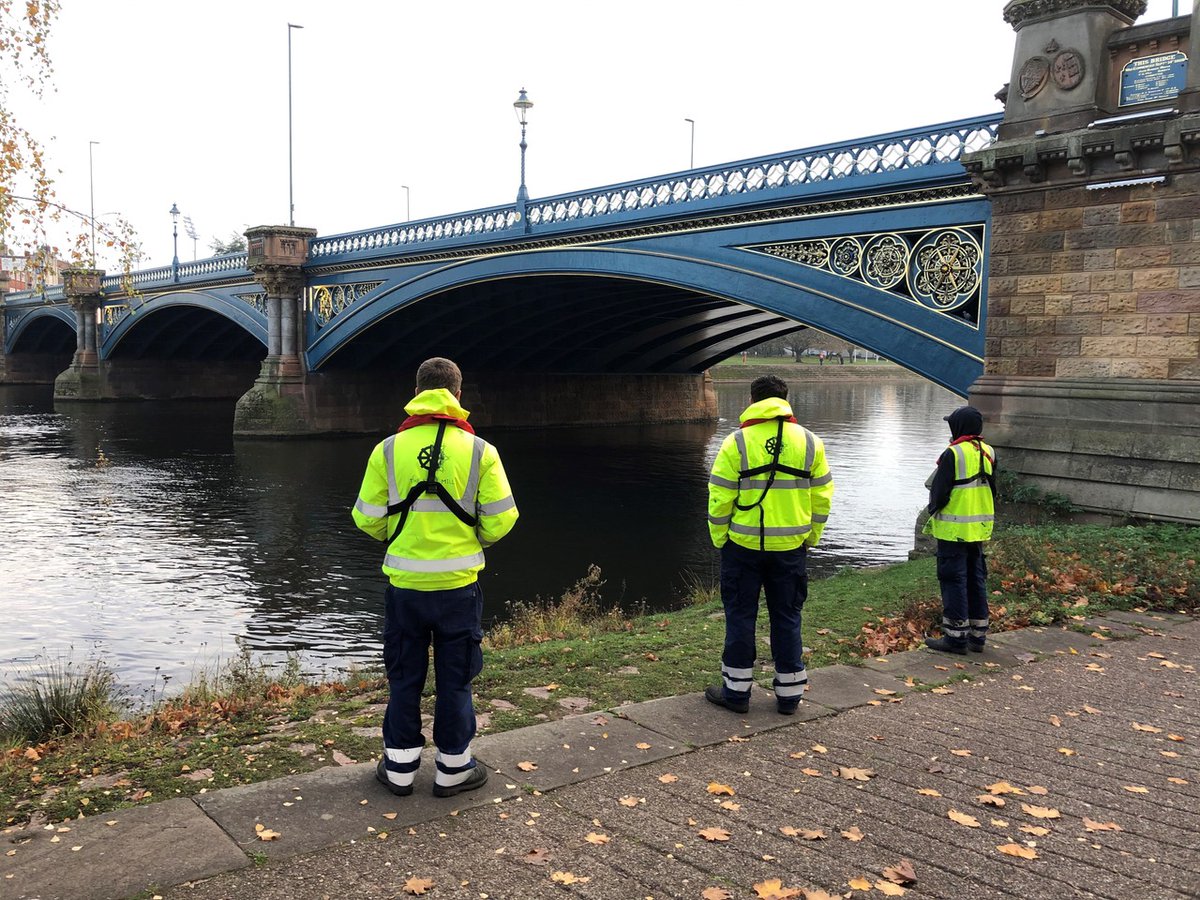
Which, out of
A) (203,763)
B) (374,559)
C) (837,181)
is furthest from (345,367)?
(203,763)

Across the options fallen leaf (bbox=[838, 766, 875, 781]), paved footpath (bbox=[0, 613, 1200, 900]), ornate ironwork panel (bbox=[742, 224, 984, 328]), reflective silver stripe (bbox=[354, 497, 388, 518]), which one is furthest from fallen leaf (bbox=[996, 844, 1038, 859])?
ornate ironwork panel (bbox=[742, 224, 984, 328])

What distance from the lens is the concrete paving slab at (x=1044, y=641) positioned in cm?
645

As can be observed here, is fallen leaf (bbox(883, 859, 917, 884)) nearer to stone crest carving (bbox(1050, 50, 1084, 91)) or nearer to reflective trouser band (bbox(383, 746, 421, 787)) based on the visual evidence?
reflective trouser band (bbox(383, 746, 421, 787))

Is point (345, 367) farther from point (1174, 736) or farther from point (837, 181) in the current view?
point (1174, 736)

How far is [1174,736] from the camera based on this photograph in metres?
4.78

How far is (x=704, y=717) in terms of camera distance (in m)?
4.94

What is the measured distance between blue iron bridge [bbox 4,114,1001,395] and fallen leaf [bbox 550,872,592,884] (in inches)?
317

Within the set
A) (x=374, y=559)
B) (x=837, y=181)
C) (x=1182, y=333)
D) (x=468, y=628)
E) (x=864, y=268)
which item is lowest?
(x=374, y=559)

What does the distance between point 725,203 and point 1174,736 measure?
13.0 m

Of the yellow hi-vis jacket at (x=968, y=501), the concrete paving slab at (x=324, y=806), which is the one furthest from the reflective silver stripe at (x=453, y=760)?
the yellow hi-vis jacket at (x=968, y=501)

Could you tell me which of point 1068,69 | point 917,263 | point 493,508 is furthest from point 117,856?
point 917,263

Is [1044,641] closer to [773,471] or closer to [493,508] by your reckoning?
[773,471]

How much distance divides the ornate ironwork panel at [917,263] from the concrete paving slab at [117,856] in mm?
11342

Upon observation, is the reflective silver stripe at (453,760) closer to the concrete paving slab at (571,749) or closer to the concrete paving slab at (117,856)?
the concrete paving slab at (571,749)
